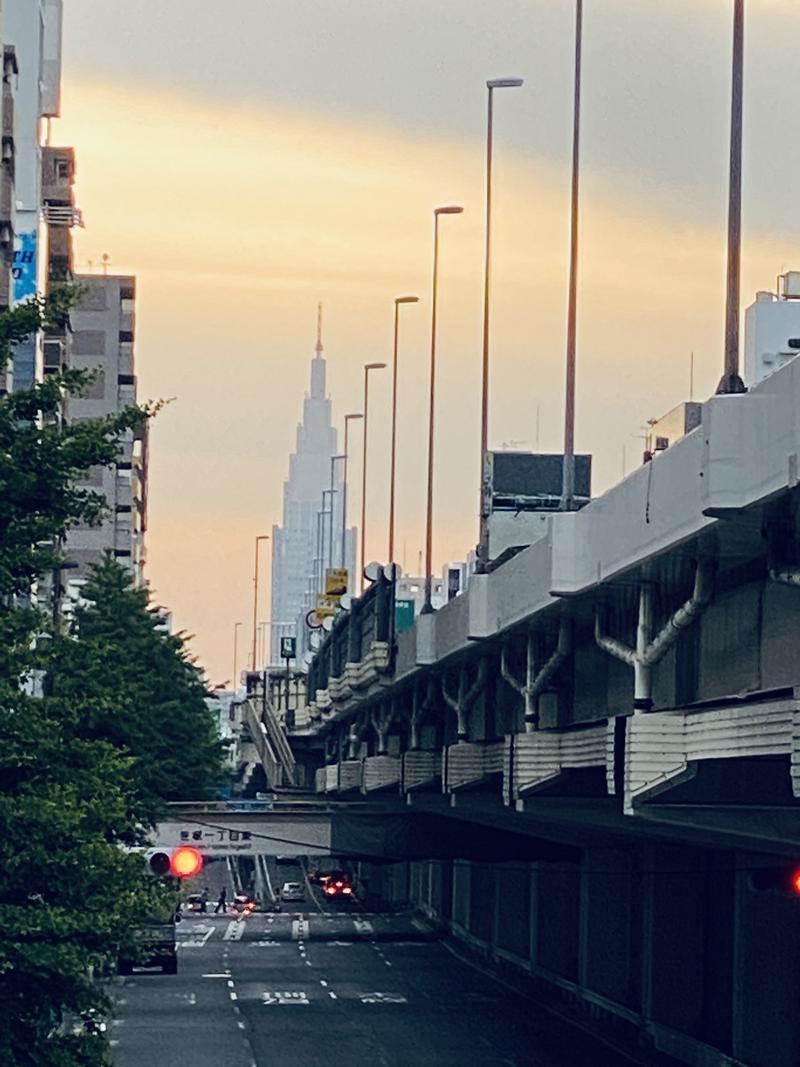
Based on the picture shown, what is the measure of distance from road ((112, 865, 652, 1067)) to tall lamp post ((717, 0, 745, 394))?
3079 cm

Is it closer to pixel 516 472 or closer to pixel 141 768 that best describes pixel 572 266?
pixel 141 768

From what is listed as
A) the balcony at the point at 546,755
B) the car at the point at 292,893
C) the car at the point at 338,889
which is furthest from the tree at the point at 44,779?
the car at the point at 292,893

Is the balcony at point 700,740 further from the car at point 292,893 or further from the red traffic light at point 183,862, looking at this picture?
the car at point 292,893

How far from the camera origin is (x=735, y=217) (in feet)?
116

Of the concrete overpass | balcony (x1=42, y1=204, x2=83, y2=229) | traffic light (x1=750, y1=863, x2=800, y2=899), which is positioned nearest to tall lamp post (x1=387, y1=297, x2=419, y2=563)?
the concrete overpass

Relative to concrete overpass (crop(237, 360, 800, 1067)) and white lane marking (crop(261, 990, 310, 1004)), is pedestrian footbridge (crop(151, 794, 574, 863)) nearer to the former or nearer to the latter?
concrete overpass (crop(237, 360, 800, 1067))

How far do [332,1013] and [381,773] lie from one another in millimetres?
7063

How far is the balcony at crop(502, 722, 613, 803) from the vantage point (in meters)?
40.2

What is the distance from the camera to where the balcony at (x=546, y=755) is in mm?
40250

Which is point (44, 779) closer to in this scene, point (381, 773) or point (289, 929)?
point (381, 773)

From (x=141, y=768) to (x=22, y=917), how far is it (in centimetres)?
5914

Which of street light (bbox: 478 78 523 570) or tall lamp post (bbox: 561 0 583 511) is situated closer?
tall lamp post (bbox: 561 0 583 511)

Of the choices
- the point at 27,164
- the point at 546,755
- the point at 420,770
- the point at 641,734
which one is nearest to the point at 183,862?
the point at 546,755

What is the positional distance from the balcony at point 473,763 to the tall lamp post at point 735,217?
66.3 feet
